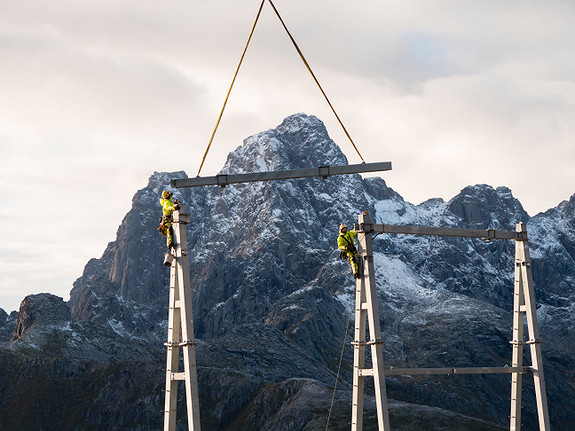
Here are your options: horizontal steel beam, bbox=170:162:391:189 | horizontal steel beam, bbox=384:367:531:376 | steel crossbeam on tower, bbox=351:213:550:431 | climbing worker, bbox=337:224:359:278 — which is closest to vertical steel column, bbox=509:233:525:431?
steel crossbeam on tower, bbox=351:213:550:431

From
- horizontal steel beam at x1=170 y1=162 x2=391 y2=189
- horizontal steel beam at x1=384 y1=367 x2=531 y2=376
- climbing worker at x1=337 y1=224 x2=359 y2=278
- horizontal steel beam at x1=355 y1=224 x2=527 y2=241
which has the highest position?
horizontal steel beam at x1=170 y1=162 x2=391 y2=189

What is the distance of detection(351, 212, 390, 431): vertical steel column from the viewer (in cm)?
4256

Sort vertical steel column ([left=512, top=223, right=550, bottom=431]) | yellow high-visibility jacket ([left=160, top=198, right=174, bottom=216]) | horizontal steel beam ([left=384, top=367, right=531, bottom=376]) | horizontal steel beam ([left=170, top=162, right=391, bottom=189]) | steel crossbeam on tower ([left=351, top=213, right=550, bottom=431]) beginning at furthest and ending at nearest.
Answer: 1. vertical steel column ([left=512, top=223, right=550, bottom=431])
2. horizontal steel beam ([left=384, top=367, right=531, bottom=376])
3. steel crossbeam on tower ([left=351, top=213, right=550, bottom=431])
4. horizontal steel beam ([left=170, top=162, right=391, bottom=189])
5. yellow high-visibility jacket ([left=160, top=198, right=174, bottom=216])

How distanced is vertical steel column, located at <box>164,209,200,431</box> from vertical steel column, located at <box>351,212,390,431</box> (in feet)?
29.1

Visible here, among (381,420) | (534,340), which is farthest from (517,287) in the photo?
(381,420)

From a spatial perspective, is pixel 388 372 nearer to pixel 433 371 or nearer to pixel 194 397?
pixel 433 371

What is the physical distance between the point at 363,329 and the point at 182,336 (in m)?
10.3

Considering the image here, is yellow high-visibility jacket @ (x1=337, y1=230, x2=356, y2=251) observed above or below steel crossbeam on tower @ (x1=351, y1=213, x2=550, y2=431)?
above

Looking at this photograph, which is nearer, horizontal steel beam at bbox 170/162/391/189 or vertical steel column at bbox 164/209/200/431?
vertical steel column at bbox 164/209/200/431

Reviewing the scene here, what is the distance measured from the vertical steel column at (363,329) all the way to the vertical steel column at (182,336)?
8860mm

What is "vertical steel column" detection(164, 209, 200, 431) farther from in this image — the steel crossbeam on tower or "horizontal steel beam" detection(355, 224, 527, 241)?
"horizontal steel beam" detection(355, 224, 527, 241)

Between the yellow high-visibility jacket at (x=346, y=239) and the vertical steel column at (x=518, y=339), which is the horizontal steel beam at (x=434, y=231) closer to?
the yellow high-visibility jacket at (x=346, y=239)

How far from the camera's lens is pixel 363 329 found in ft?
145

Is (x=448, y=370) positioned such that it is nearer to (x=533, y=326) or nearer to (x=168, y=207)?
(x=533, y=326)
